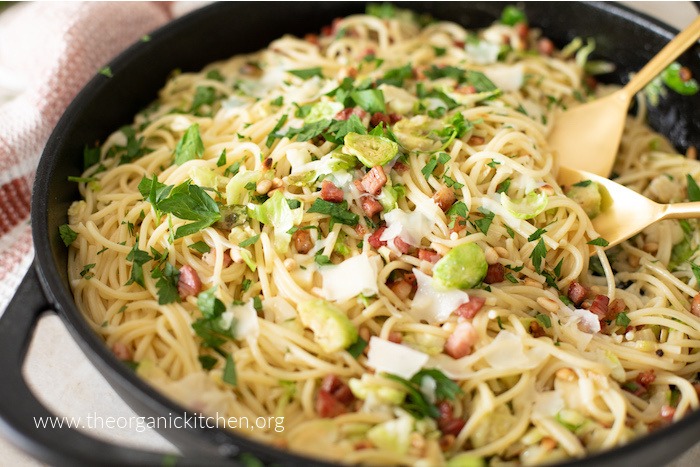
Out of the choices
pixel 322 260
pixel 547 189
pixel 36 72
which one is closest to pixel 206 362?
pixel 322 260

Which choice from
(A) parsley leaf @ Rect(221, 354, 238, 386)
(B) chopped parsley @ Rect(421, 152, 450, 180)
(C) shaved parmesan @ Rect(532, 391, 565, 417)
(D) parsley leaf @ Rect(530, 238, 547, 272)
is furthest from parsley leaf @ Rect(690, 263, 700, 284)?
(A) parsley leaf @ Rect(221, 354, 238, 386)

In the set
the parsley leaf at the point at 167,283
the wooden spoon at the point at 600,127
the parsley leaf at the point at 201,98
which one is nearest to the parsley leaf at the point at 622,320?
the wooden spoon at the point at 600,127

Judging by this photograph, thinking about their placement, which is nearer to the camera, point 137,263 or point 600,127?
point 137,263

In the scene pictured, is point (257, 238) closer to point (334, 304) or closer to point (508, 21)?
point (334, 304)

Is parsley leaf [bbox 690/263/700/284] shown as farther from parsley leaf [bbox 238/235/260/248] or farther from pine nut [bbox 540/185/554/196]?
parsley leaf [bbox 238/235/260/248]

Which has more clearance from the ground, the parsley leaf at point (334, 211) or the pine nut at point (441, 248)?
the parsley leaf at point (334, 211)

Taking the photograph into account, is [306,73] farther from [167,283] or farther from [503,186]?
[167,283]

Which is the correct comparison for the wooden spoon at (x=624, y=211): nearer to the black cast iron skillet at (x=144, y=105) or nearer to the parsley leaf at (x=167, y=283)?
the black cast iron skillet at (x=144, y=105)
